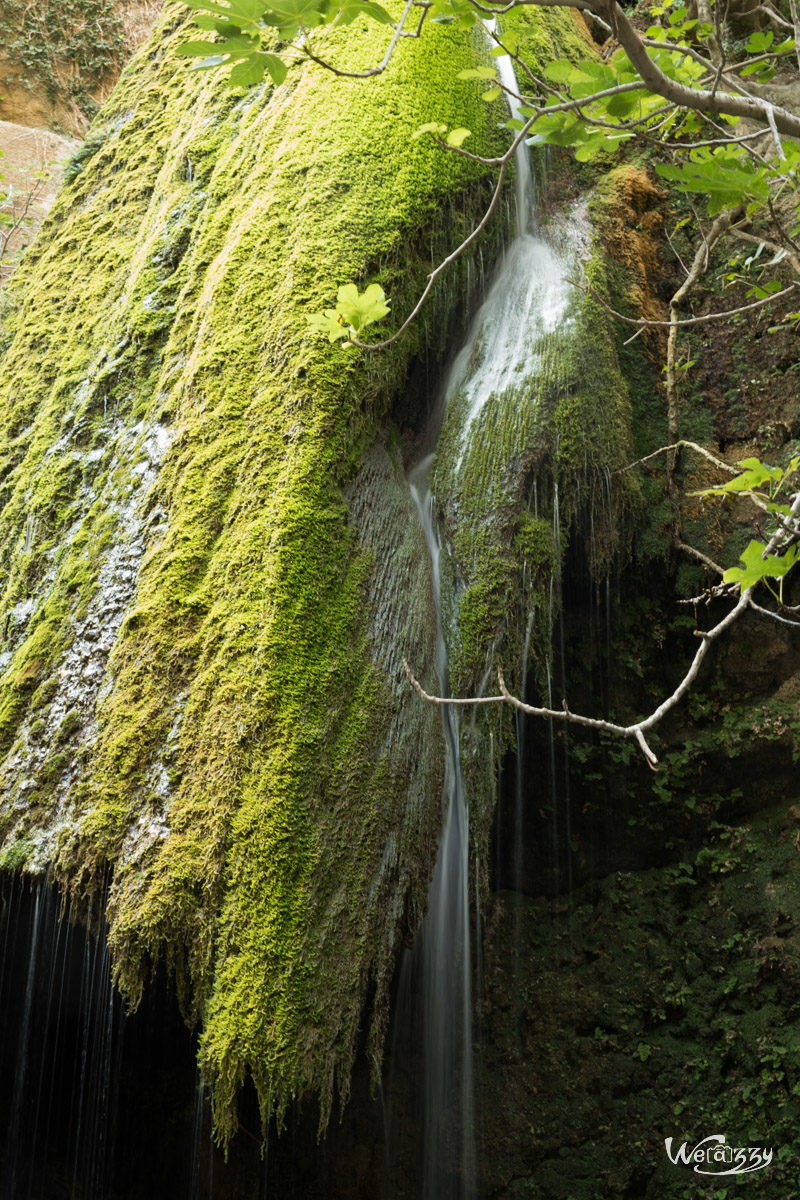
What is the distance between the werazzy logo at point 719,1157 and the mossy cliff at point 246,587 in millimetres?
2333

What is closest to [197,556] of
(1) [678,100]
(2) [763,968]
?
(1) [678,100]

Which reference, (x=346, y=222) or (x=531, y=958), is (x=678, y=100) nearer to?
(x=346, y=222)

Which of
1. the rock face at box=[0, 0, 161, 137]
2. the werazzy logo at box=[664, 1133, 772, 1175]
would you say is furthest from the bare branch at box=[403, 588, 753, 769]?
the rock face at box=[0, 0, 161, 137]

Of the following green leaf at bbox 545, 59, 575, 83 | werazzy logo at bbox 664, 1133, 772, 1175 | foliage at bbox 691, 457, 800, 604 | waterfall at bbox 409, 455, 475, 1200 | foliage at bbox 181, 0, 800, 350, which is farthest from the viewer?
werazzy logo at bbox 664, 1133, 772, 1175

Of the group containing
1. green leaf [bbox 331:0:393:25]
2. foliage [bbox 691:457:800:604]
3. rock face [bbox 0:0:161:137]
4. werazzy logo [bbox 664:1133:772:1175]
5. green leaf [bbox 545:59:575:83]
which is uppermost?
rock face [bbox 0:0:161:137]

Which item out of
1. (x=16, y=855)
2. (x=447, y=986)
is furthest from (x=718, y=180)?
(x=447, y=986)

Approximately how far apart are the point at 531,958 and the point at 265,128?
187 inches

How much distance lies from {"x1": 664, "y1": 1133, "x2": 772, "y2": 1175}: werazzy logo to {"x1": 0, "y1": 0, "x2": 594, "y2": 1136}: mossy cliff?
2.33 meters

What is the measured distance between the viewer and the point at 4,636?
12.9ft

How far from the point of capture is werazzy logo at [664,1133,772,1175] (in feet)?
14.0

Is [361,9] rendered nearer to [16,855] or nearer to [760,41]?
[760,41]

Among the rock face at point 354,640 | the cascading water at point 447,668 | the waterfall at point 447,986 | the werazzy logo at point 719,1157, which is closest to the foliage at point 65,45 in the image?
the rock face at point 354,640

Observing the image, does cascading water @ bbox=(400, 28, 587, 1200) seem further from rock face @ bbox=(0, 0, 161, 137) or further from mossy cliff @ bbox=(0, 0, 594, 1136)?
rock face @ bbox=(0, 0, 161, 137)

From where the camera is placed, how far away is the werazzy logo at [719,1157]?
4258 mm
